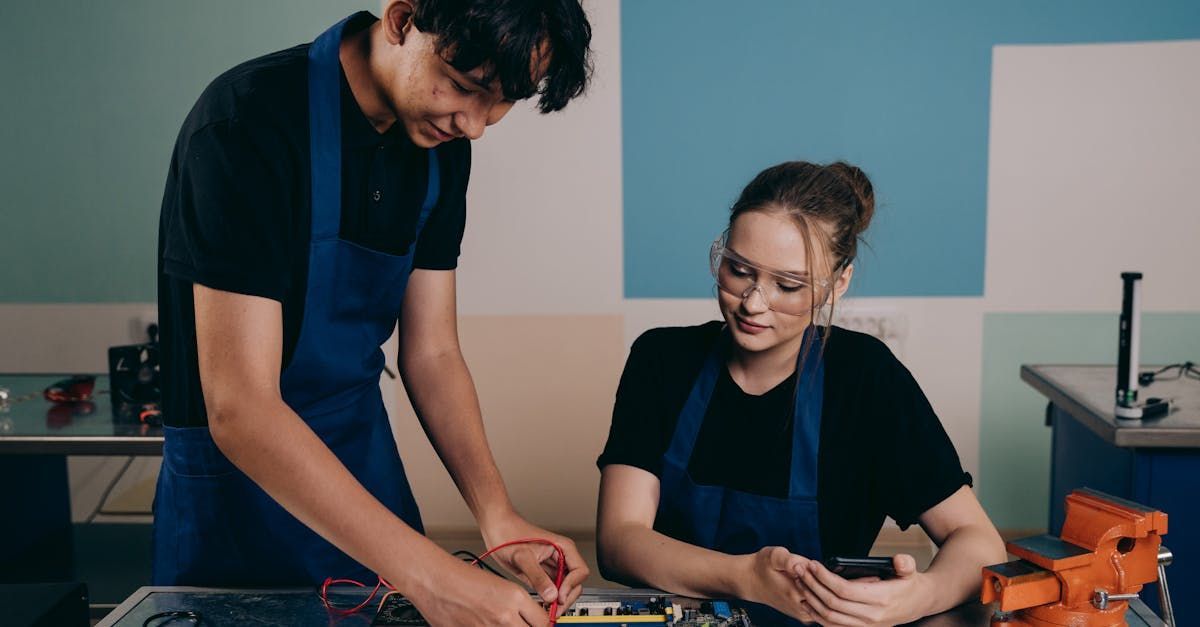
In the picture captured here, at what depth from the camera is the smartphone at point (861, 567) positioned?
1.22m

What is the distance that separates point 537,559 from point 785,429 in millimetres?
505

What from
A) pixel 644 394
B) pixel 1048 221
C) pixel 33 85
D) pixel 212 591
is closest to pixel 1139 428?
pixel 644 394

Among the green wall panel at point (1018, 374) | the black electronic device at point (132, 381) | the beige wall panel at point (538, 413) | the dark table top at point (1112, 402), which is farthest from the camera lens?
the beige wall panel at point (538, 413)

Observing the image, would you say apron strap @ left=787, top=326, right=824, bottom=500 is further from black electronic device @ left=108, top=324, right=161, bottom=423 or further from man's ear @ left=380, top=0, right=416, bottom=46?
black electronic device @ left=108, top=324, right=161, bottom=423

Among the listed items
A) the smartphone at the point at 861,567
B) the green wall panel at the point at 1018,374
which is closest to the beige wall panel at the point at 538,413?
the green wall panel at the point at 1018,374

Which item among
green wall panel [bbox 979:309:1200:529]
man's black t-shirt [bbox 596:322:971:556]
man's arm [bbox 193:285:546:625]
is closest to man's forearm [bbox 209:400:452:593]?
man's arm [bbox 193:285:546:625]

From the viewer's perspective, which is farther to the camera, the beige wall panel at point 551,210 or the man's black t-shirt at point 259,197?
the beige wall panel at point 551,210

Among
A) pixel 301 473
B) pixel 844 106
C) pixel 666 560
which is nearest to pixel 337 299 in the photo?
pixel 301 473

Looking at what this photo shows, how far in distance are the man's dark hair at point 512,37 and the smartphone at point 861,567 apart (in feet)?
2.20

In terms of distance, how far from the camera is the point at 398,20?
1148 millimetres

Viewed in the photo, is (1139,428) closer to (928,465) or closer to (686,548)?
(928,465)

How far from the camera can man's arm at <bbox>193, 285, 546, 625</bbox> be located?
1069 millimetres

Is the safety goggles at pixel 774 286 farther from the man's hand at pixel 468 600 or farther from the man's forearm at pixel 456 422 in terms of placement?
the man's hand at pixel 468 600

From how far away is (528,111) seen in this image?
10.6 feet
